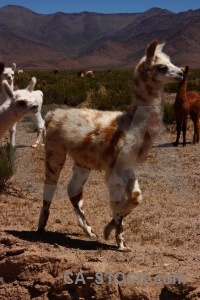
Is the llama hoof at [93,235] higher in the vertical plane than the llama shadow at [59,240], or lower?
higher

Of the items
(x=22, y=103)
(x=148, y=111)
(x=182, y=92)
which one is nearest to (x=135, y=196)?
(x=148, y=111)

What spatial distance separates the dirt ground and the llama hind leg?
20 cm

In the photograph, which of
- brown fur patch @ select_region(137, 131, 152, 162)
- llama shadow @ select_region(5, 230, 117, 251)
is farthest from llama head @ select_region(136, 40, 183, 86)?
llama shadow @ select_region(5, 230, 117, 251)

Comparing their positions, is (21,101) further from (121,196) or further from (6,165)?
(121,196)

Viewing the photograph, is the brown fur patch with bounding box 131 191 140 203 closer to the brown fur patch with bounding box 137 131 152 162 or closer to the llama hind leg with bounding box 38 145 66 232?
the brown fur patch with bounding box 137 131 152 162

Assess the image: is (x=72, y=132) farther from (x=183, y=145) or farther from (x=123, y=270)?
(x=183, y=145)

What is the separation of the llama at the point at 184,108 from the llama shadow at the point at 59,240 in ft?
21.2

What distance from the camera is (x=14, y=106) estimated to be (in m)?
7.42

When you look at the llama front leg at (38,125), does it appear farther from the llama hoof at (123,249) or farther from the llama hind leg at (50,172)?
the llama hoof at (123,249)

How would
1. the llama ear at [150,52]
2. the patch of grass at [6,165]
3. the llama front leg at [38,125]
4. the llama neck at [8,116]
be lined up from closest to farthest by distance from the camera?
the llama ear at [150,52] < the llama neck at [8,116] < the patch of grass at [6,165] < the llama front leg at [38,125]

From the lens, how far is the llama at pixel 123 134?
5.47 metres


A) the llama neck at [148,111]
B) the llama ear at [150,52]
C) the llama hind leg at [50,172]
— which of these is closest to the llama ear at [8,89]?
the llama hind leg at [50,172]

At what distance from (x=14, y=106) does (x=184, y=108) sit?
5.65 m

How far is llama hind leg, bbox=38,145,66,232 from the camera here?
6.05m
